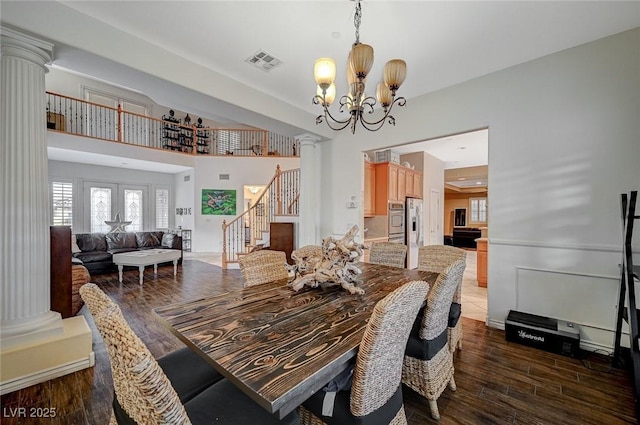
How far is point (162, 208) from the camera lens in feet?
32.4

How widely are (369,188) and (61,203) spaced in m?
8.85

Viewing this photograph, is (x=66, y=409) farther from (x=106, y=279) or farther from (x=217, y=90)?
(x=106, y=279)

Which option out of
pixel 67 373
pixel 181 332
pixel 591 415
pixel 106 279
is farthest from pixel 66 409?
pixel 106 279

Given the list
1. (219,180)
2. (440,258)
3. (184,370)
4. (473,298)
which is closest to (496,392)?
(440,258)

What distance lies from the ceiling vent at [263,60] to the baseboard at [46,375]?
10.5ft

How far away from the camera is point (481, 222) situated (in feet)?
43.2

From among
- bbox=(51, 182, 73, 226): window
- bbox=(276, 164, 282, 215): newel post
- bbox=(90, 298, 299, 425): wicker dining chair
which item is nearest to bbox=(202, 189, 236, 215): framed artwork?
bbox=(276, 164, 282, 215): newel post

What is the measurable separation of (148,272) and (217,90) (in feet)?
15.9

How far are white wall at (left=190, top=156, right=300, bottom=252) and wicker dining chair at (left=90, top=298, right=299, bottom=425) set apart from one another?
27.2 feet

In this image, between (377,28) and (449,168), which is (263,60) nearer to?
(377,28)

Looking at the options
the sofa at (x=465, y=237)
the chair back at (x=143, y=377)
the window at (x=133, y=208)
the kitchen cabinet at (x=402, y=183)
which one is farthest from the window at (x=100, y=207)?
the sofa at (x=465, y=237)

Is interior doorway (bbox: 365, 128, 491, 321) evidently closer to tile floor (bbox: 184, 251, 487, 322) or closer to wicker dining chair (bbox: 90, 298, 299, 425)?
tile floor (bbox: 184, 251, 487, 322)

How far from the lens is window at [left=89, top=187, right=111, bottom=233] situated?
846 cm

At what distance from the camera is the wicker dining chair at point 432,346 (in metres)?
1.60
